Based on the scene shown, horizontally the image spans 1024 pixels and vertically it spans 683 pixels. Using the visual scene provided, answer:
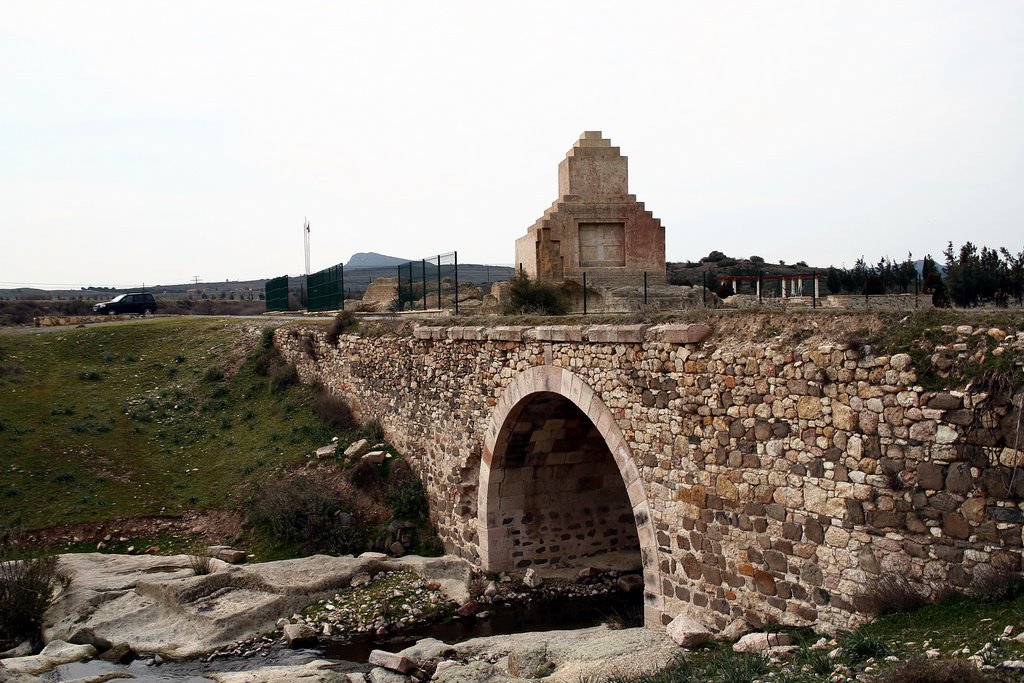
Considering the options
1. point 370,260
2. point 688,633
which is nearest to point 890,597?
point 688,633

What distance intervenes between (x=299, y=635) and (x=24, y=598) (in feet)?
12.5

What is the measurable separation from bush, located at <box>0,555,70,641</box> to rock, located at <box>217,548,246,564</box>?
2.68 meters

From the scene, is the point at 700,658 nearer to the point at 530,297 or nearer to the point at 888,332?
the point at 888,332

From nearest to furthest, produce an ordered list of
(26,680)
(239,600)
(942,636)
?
(942,636) → (26,680) → (239,600)

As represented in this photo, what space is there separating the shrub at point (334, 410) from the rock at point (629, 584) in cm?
737

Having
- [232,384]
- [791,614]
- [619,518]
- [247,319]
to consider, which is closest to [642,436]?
[791,614]

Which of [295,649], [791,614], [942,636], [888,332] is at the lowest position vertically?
[295,649]

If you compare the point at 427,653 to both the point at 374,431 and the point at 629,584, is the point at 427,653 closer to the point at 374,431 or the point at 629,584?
the point at 629,584

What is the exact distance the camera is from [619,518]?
1373cm

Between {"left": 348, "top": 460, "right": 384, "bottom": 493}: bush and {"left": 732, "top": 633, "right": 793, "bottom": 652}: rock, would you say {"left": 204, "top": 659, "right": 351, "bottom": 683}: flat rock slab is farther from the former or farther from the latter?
{"left": 348, "top": 460, "right": 384, "bottom": 493}: bush

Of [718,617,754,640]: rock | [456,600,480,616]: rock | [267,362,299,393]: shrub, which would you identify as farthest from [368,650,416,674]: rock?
[267,362,299,393]: shrub

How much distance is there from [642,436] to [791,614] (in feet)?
8.35

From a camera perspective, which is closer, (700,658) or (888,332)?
(888,332)

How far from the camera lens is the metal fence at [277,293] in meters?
30.0
